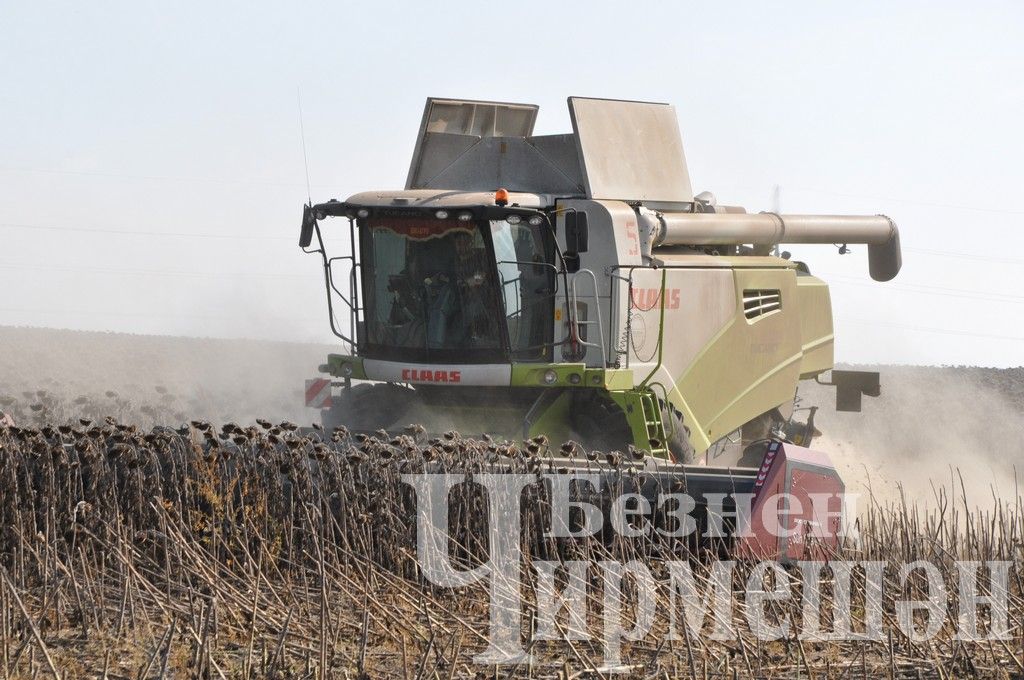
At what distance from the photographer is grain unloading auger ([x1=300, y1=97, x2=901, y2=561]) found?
837 centimetres

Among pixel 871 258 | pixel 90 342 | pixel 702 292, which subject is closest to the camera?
pixel 702 292

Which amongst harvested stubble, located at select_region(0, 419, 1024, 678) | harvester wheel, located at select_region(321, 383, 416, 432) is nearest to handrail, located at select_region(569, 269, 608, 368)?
harvester wheel, located at select_region(321, 383, 416, 432)

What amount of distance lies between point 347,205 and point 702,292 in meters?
2.56

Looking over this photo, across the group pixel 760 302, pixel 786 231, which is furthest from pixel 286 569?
pixel 786 231

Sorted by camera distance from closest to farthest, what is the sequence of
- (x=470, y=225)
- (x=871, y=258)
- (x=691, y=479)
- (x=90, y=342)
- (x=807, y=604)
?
(x=807, y=604) → (x=691, y=479) → (x=470, y=225) → (x=871, y=258) → (x=90, y=342)

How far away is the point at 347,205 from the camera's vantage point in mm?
8586

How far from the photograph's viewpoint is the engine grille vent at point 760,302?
31.7ft

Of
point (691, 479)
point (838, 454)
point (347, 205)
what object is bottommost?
point (838, 454)

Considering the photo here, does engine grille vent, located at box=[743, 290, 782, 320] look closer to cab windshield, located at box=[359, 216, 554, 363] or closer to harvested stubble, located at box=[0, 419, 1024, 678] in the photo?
cab windshield, located at box=[359, 216, 554, 363]

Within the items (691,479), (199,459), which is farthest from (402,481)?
(691,479)

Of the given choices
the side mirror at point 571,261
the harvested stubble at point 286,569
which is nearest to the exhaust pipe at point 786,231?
the side mirror at point 571,261

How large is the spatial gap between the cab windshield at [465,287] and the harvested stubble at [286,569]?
5.65 ft

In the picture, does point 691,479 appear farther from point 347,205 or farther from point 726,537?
point 347,205

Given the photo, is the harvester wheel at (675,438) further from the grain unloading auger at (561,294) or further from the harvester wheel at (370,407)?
the harvester wheel at (370,407)
